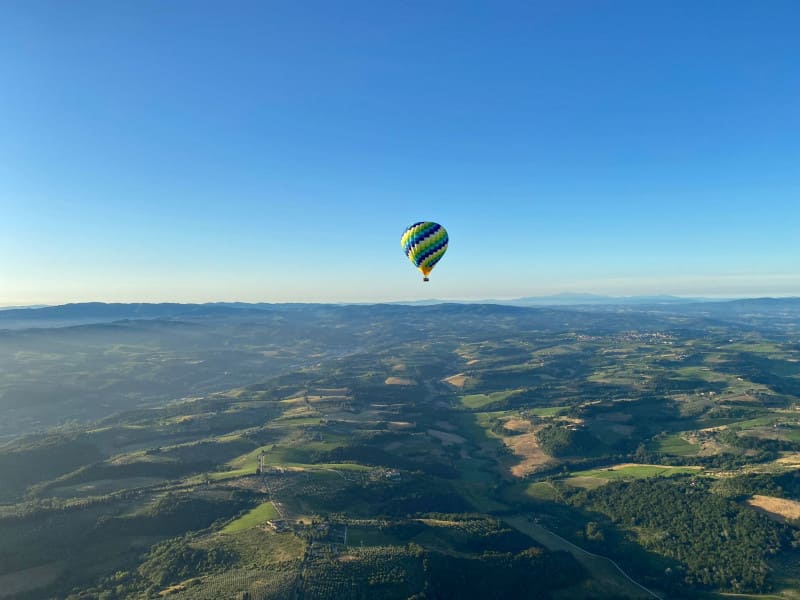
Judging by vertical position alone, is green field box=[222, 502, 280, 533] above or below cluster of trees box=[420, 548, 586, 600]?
above

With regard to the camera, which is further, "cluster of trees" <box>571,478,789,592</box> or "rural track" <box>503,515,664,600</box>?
"cluster of trees" <box>571,478,789,592</box>

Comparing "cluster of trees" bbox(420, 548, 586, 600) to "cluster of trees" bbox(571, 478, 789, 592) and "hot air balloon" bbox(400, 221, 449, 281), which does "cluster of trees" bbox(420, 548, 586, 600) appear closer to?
"cluster of trees" bbox(571, 478, 789, 592)

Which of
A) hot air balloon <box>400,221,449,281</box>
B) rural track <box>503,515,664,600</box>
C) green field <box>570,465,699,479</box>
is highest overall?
hot air balloon <box>400,221,449,281</box>

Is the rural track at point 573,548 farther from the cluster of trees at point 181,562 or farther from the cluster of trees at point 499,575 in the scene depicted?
the cluster of trees at point 181,562

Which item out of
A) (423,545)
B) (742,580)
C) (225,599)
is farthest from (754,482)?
(225,599)

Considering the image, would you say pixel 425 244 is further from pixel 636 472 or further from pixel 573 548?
pixel 636 472

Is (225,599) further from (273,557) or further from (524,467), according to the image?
(524,467)

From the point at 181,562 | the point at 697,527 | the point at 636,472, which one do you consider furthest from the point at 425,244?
the point at 636,472

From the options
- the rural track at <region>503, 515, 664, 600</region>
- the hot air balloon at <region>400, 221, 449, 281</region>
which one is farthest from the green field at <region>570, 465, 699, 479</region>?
the hot air balloon at <region>400, 221, 449, 281</region>

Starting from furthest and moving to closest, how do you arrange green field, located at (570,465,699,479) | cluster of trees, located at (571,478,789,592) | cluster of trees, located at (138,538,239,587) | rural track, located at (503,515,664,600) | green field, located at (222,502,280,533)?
green field, located at (570,465,699,479) < green field, located at (222,502,280,533) < cluster of trees, located at (571,478,789,592) < rural track, located at (503,515,664,600) < cluster of trees, located at (138,538,239,587)

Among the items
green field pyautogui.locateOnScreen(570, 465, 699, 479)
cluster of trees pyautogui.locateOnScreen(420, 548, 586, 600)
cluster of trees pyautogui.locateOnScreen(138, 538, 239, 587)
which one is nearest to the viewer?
cluster of trees pyautogui.locateOnScreen(138, 538, 239, 587)
